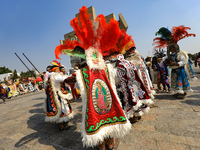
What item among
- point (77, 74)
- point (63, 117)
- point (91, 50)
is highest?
point (91, 50)

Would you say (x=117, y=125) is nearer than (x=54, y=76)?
Yes

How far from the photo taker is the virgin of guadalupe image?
1.86 m

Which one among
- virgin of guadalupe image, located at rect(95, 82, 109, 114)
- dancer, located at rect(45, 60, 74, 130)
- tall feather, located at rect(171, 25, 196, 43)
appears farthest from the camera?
tall feather, located at rect(171, 25, 196, 43)

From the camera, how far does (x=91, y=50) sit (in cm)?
203

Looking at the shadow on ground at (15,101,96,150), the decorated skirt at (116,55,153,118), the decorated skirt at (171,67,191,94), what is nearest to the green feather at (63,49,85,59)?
the decorated skirt at (116,55,153,118)

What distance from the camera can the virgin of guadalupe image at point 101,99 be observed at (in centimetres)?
186

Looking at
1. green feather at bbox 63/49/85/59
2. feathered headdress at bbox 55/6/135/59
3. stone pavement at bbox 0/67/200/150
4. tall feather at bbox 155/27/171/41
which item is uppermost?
tall feather at bbox 155/27/171/41

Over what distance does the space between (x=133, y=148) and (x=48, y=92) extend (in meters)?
2.52

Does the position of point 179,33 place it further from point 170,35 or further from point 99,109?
point 99,109

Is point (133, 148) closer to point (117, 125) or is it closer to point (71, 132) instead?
point (117, 125)

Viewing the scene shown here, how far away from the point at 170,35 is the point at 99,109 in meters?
4.39

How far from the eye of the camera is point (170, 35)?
14.0ft

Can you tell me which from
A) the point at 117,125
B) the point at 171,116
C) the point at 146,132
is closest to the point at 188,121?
the point at 171,116

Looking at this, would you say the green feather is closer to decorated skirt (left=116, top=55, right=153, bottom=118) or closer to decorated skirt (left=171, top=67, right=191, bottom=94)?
decorated skirt (left=116, top=55, right=153, bottom=118)
